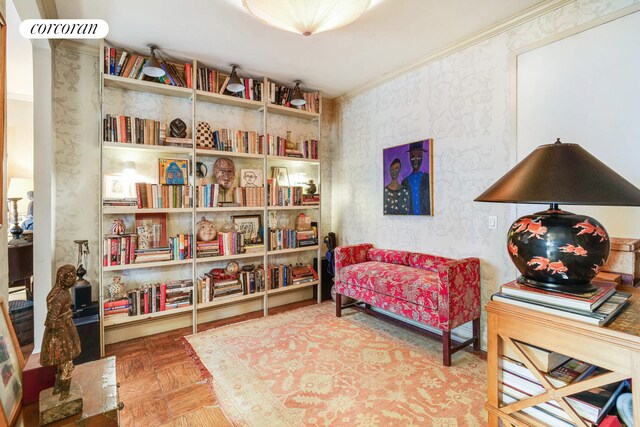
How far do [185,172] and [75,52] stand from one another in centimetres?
134

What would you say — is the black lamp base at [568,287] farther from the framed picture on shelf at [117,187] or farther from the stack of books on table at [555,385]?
the framed picture on shelf at [117,187]

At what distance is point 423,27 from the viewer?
2482 mm

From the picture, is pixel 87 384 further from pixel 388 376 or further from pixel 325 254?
pixel 325 254

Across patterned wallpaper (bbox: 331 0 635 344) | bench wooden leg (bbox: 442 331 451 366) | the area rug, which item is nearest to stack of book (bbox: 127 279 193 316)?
the area rug

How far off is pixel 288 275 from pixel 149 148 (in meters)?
1.99

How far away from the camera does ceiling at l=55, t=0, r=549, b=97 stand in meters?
2.20

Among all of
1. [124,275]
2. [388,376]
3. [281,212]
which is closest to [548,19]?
[388,376]

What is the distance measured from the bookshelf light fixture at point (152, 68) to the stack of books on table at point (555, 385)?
320 cm

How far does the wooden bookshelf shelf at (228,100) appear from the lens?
3.07 metres

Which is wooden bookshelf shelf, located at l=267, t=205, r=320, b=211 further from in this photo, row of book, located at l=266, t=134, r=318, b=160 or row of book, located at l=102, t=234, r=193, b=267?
row of book, located at l=102, t=234, r=193, b=267

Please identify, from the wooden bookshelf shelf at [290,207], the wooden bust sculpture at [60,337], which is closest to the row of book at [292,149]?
the wooden bookshelf shelf at [290,207]

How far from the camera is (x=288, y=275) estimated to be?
364 centimetres

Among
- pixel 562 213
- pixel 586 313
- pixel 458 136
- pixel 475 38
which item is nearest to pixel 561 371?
pixel 586 313

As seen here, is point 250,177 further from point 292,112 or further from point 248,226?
point 292,112
